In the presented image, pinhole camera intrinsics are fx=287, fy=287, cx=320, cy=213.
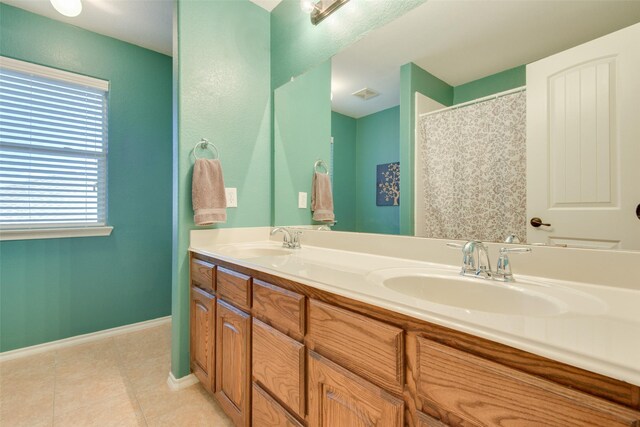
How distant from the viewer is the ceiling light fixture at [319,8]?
1.60 metres

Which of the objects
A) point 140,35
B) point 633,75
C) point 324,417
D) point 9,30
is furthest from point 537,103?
point 9,30

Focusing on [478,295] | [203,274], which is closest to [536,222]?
[478,295]

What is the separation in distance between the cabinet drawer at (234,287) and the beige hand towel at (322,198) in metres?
0.62

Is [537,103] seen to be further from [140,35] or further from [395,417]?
[140,35]

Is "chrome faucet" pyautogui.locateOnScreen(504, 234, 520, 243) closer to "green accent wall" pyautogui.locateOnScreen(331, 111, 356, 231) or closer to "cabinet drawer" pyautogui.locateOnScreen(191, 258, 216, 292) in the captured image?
"green accent wall" pyautogui.locateOnScreen(331, 111, 356, 231)

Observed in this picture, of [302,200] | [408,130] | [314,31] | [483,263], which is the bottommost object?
[483,263]

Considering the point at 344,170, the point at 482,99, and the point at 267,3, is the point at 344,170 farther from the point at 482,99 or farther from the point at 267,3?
the point at 267,3

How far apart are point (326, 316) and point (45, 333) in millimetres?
2542

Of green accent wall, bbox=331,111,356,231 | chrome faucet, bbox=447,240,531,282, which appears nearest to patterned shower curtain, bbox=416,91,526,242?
chrome faucet, bbox=447,240,531,282

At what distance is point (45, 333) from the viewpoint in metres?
2.15

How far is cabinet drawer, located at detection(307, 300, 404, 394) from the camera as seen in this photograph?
651mm

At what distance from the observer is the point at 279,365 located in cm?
99

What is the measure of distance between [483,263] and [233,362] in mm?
1088

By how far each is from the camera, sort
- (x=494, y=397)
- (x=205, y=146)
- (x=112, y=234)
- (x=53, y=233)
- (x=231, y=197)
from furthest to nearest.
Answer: (x=112, y=234), (x=53, y=233), (x=231, y=197), (x=205, y=146), (x=494, y=397)
